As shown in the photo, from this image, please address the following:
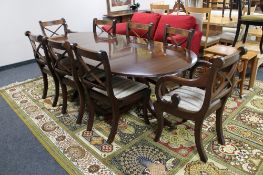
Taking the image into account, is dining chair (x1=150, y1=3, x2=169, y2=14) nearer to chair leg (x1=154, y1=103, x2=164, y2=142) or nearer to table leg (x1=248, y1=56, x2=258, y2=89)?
table leg (x1=248, y1=56, x2=258, y2=89)

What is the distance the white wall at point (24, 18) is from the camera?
12.5 feet

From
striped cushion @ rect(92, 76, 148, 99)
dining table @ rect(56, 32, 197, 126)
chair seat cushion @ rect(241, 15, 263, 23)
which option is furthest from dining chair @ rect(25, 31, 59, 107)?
chair seat cushion @ rect(241, 15, 263, 23)

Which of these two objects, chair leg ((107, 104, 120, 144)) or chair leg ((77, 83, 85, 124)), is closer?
chair leg ((107, 104, 120, 144))

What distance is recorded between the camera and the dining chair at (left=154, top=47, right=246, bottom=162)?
1.41 metres

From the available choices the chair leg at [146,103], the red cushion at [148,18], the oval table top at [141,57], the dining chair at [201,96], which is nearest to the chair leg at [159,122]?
the dining chair at [201,96]

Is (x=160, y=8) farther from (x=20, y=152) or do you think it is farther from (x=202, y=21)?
(x=20, y=152)

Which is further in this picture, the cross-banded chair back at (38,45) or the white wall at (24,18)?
the white wall at (24,18)

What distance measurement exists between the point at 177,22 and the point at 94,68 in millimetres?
2070

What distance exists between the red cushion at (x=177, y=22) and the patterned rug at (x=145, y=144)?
4.36 feet

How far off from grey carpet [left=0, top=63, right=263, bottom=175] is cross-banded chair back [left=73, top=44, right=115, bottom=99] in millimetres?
708

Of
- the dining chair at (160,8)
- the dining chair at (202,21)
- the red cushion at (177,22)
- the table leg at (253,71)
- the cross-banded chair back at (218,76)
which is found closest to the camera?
the cross-banded chair back at (218,76)

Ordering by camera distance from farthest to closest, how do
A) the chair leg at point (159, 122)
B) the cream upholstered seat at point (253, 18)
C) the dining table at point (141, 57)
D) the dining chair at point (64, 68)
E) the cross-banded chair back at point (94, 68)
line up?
the cream upholstered seat at point (253, 18), the dining chair at point (64, 68), the chair leg at point (159, 122), the dining table at point (141, 57), the cross-banded chair back at point (94, 68)

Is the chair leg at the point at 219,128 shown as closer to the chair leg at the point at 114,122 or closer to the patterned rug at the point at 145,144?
the patterned rug at the point at 145,144

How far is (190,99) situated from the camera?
1754mm
